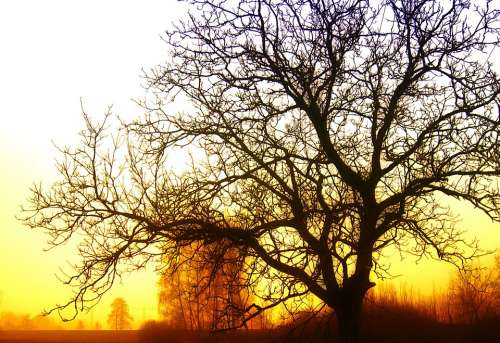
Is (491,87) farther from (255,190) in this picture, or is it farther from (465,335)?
(465,335)

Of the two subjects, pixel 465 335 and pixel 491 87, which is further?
pixel 465 335

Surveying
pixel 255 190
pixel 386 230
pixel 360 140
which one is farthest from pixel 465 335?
pixel 255 190

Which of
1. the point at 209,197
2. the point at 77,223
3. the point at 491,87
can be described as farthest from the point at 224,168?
the point at 491,87

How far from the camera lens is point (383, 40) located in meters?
10.2

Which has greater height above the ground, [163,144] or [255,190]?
[163,144]

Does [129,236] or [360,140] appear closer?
[129,236]

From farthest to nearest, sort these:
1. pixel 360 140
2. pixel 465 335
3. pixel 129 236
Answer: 1. pixel 465 335
2. pixel 360 140
3. pixel 129 236

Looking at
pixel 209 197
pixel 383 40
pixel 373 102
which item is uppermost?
pixel 383 40

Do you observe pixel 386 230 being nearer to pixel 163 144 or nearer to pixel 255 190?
pixel 255 190

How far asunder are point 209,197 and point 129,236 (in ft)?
5.21

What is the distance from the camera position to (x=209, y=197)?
32.7ft

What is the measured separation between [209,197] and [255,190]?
85cm

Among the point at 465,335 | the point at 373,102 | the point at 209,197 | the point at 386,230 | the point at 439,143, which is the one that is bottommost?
the point at 465,335

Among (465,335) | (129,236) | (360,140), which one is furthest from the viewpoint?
(465,335)
